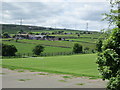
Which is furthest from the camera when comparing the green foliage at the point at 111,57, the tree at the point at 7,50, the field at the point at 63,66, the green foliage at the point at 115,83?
the tree at the point at 7,50

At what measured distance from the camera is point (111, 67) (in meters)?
11.0

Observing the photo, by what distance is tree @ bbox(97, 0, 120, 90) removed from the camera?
1072cm

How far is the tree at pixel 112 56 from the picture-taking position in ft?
35.2

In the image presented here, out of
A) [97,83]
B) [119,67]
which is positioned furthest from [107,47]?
[97,83]

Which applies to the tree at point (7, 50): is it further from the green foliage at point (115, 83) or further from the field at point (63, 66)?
the green foliage at point (115, 83)

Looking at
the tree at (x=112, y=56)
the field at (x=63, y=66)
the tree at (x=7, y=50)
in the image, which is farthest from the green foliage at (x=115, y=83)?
the tree at (x=7, y=50)

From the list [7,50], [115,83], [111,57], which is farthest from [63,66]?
[7,50]

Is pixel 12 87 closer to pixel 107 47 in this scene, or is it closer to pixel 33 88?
pixel 33 88

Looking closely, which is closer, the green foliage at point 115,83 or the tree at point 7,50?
the green foliage at point 115,83

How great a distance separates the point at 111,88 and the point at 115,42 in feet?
8.13

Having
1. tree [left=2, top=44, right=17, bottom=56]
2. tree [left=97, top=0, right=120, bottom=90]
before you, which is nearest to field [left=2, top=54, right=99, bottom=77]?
tree [left=97, top=0, right=120, bottom=90]

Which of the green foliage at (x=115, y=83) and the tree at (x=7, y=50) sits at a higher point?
the green foliage at (x=115, y=83)

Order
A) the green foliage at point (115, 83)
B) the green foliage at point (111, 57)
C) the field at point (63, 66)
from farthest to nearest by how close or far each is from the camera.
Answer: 1. the field at point (63, 66)
2. the green foliage at point (111, 57)
3. the green foliage at point (115, 83)

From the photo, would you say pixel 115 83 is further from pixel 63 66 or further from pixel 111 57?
pixel 63 66
